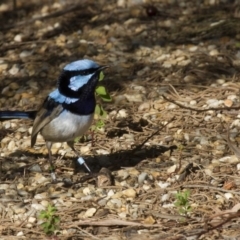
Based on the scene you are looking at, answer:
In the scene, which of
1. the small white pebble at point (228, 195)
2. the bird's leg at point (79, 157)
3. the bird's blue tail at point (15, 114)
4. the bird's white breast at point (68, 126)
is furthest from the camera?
the bird's blue tail at point (15, 114)

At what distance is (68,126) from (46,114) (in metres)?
0.22

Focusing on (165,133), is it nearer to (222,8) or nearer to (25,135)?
(25,135)

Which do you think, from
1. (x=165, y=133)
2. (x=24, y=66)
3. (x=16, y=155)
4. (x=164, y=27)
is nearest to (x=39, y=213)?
(x=16, y=155)

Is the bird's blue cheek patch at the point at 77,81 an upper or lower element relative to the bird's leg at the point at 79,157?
upper

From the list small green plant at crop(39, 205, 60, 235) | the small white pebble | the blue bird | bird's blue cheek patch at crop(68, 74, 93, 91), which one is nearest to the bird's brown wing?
the blue bird

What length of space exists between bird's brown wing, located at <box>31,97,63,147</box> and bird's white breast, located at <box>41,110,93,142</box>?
0.03 m

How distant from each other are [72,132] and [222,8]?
3007 mm

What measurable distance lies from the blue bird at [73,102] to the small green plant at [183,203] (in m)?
0.84

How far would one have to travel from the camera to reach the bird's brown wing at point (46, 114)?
16.8 ft

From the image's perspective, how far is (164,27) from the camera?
7309 mm

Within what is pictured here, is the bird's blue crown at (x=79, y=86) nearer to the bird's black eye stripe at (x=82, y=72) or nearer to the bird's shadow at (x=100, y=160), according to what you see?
the bird's black eye stripe at (x=82, y=72)

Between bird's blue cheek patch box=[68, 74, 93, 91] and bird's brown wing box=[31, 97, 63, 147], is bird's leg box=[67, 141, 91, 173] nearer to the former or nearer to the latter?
bird's brown wing box=[31, 97, 63, 147]

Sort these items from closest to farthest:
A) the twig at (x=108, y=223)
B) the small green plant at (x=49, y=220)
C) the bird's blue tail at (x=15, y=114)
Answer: the small green plant at (x=49, y=220) < the twig at (x=108, y=223) < the bird's blue tail at (x=15, y=114)

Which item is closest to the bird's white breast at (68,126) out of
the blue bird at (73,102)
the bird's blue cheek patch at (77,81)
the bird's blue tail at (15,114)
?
the blue bird at (73,102)
